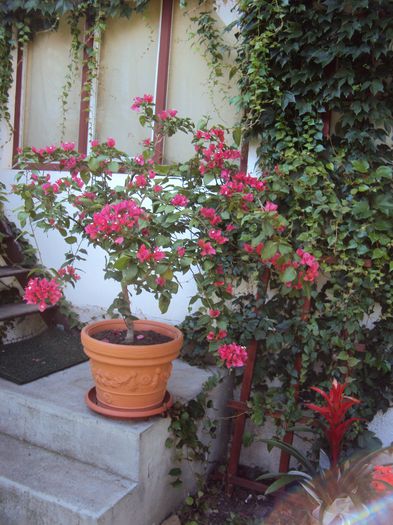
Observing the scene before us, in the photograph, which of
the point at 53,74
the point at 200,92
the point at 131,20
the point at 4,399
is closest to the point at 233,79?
the point at 200,92

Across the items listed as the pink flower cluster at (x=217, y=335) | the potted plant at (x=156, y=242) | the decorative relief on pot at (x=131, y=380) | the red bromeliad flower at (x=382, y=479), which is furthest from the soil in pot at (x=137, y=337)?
the red bromeliad flower at (x=382, y=479)

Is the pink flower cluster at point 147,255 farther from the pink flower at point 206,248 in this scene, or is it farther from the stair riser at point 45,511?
the stair riser at point 45,511

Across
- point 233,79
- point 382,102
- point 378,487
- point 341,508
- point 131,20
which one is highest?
point 131,20

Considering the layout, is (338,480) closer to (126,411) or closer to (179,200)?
(126,411)

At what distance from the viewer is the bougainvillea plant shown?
68.8 inches

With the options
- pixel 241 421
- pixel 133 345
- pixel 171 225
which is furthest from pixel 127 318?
pixel 241 421

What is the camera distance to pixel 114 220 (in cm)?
172

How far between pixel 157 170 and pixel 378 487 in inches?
62.3

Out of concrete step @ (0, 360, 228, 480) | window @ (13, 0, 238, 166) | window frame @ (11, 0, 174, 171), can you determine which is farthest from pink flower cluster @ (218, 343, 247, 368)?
window @ (13, 0, 238, 166)

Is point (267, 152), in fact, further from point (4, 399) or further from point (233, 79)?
point (4, 399)

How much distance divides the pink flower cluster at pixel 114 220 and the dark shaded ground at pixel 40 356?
1.13m

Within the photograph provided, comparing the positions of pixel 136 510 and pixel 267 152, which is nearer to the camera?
pixel 136 510

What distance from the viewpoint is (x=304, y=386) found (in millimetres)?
2432

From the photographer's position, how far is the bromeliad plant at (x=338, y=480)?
167cm
